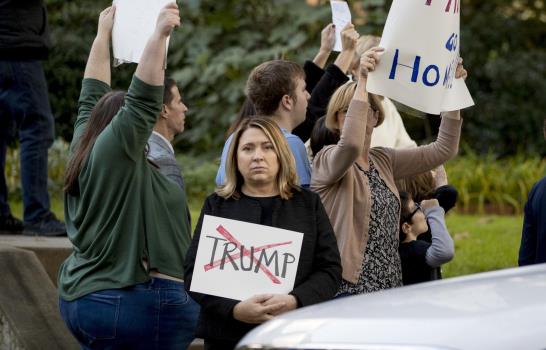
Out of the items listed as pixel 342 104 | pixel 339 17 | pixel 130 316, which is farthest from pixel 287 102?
pixel 130 316

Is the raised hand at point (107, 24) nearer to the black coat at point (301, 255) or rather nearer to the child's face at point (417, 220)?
the black coat at point (301, 255)

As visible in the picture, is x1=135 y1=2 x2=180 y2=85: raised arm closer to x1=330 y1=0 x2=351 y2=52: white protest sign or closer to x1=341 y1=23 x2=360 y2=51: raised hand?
x1=341 y1=23 x2=360 y2=51: raised hand

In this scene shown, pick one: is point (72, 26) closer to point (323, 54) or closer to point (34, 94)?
point (34, 94)

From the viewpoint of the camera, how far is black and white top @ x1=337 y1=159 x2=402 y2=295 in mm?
5613

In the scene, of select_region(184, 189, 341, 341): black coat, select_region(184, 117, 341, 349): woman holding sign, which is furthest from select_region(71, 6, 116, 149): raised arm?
select_region(184, 189, 341, 341): black coat

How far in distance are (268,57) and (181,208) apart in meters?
10.2

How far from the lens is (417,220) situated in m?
6.44

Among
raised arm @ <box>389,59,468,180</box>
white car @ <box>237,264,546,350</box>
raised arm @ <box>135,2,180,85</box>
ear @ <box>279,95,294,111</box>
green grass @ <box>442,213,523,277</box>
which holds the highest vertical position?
raised arm @ <box>135,2,180,85</box>

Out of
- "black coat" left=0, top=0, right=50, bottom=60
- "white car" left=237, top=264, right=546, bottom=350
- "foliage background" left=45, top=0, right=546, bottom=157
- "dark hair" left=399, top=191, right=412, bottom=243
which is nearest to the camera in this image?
"white car" left=237, top=264, right=546, bottom=350

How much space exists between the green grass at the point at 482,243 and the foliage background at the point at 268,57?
385 cm

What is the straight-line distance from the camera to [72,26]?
55.8 feet

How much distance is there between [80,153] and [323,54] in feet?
8.12

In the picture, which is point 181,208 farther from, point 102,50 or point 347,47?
point 347,47

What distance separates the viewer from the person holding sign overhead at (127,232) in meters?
5.13
